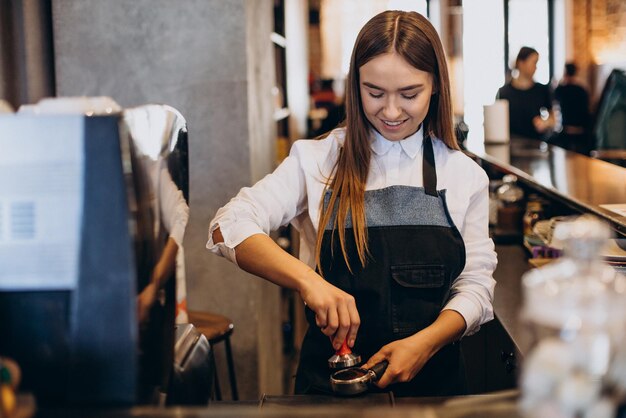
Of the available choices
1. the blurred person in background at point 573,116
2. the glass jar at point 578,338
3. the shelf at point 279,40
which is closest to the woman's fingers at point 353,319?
the glass jar at point 578,338

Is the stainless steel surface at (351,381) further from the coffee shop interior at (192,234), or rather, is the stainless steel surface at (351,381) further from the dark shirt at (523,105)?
the dark shirt at (523,105)

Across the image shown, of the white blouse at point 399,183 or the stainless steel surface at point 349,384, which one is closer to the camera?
the stainless steel surface at point 349,384

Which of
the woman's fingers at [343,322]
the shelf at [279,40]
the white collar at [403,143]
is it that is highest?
the shelf at [279,40]

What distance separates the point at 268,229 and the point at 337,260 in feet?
0.57

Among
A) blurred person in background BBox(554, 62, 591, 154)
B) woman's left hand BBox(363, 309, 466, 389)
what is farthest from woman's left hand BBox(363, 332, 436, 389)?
blurred person in background BBox(554, 62, 591, 154)

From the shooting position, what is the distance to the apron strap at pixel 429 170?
1.84 meters

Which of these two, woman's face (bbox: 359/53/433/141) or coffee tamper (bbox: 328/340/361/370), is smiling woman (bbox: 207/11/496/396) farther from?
coffee tamper (bbox: 328/340/361/370)

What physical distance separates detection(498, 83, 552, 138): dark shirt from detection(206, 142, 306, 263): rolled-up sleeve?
5.30 meters

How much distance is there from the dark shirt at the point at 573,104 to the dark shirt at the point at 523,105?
3.60m

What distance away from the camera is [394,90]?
5.70 feet

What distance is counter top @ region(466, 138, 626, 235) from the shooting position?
8.36 feet

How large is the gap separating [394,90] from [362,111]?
152mm

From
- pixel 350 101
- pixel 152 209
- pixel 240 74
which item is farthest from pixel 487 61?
pixel 152 209

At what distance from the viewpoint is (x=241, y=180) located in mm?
2865
